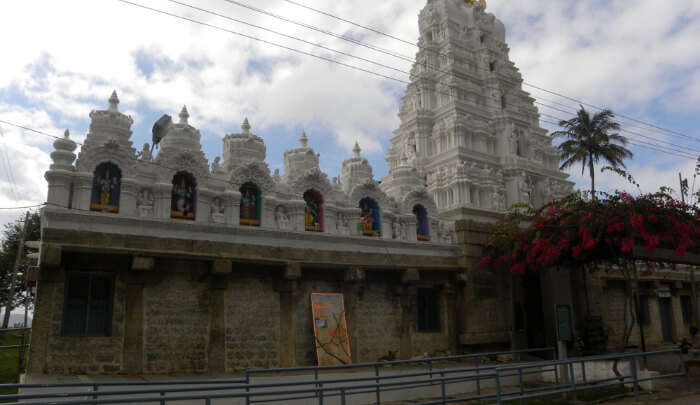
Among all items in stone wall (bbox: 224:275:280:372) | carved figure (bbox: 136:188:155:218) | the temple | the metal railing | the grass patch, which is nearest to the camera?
the metal railing

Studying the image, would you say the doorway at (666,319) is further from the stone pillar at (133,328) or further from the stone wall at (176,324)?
the stone pillar at (133,328)

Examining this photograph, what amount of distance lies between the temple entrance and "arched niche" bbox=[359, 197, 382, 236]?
6555mm

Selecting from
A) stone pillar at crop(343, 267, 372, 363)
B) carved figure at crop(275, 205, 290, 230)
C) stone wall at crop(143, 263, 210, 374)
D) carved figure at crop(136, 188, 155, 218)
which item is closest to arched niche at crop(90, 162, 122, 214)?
carved figure at crop(136, 188, 155, 218)

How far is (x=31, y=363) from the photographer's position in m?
11.2

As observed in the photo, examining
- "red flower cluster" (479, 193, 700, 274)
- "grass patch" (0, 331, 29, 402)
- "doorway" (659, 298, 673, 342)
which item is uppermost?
"red flower cluster" (479, 193, 700, 274)

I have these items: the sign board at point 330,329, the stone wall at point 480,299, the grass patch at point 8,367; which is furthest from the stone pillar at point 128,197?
the stone wall at point 480,299

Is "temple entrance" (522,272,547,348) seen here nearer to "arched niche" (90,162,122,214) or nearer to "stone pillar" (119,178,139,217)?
"stone pillar" (119,178,139,217)

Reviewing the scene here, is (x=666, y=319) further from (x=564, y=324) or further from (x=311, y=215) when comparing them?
(x=311, y=215)

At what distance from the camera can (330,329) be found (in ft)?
49.5

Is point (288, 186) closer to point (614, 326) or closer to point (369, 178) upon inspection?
point (369, 178)

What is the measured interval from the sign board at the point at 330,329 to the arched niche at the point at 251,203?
9.43 ft

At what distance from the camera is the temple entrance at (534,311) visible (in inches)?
781

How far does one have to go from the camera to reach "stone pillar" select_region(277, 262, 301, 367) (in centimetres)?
1444

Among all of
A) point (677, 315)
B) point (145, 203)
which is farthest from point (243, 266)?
point (677, 315)
